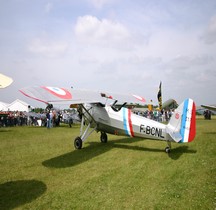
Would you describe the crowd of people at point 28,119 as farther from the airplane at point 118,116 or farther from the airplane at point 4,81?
the airplane at point 4,81

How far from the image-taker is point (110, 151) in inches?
376

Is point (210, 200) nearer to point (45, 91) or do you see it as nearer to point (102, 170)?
point (102, 170)

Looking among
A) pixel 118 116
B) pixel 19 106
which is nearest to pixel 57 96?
pixel 118 116

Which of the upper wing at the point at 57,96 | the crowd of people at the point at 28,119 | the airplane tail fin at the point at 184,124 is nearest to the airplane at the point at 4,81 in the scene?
the upper wing at the point at 57,96

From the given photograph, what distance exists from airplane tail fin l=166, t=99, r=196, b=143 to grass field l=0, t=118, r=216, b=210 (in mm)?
750

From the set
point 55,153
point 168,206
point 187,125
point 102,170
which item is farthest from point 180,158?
point 55,153

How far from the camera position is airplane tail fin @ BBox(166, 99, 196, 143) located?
776cm

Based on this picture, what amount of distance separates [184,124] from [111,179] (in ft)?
11.9

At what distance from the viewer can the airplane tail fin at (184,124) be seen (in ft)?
25.4

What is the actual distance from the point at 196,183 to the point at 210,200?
938 millimetres

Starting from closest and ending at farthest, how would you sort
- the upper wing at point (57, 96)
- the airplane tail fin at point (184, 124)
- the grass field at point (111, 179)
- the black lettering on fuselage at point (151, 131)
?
the grass field at point (111, 179), the upper wing at point (57, 96), the airplane tail fin at point (184, 124), the black lettering on fuselage at point (151, 131)

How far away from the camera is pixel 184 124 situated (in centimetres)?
792

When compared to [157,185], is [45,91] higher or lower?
higher

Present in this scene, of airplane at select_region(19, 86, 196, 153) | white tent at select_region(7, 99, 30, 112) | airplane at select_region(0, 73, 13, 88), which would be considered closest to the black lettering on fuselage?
airplane at select_region(19, 86, 196, 153)
